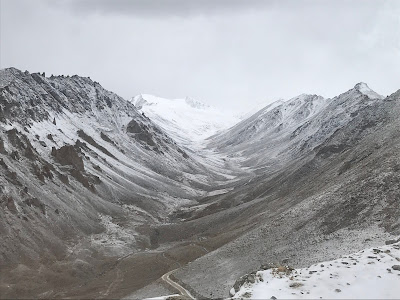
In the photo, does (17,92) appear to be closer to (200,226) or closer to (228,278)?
(200,226)

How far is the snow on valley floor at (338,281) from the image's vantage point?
30234 mm

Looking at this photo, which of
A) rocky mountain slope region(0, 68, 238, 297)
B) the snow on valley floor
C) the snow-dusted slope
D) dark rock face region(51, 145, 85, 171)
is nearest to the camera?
the snow on valley floor

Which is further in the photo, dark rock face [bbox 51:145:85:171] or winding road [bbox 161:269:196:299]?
dark rock face [bbox 51:145:85:171]

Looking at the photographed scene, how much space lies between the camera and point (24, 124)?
142625 millimetres

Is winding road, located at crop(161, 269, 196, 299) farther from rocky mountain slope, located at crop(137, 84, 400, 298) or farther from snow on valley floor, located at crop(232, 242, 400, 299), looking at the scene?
snow on valley floor, located at crop(232, 242, 400, 299)

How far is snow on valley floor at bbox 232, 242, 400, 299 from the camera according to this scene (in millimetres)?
30234

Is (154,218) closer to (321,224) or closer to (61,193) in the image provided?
(61,193)

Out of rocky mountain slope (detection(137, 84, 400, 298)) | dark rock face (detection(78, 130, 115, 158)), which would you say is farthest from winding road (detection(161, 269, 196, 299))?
dark rock face (detection(78, 130, 115, 158))

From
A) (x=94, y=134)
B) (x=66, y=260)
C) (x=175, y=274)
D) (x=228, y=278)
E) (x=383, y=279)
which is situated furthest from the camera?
(x=94, y=134)

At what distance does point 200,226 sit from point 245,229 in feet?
93.2

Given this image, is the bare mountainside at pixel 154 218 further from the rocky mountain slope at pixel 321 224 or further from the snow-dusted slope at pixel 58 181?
the snow-dusted slope at pixel 58 181

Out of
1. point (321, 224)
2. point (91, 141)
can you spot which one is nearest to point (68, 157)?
point (91, 141)

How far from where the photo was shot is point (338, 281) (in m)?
31.6

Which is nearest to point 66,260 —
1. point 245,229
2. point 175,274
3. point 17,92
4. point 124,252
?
point 124,252
